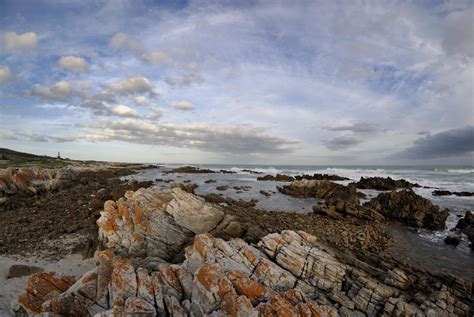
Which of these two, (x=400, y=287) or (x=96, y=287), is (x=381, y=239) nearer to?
(x=400, y=287)

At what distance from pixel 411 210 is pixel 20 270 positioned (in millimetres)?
26990

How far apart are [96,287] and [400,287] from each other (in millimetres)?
9831

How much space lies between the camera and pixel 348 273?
9.04 meters

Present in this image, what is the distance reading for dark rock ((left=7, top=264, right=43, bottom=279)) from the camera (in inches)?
449

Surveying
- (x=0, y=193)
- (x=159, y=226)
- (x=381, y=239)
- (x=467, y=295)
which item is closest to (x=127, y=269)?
(x=159, y=226)

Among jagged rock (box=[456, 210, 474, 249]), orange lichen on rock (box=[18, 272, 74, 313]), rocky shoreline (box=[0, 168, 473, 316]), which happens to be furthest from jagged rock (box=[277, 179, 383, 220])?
orange lichen on rock (box=[18, 272, 74, 313])

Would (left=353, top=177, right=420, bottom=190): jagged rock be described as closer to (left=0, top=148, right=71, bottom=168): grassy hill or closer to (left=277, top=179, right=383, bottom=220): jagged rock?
(left=277, top=179, right=383, bottom=220): jagged rock

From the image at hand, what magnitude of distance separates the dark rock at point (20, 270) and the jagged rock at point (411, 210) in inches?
995

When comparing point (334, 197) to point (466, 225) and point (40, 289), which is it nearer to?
point (466, 225)

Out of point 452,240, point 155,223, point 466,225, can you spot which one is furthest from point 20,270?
point 466,225

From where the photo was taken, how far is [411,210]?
72.8 ft

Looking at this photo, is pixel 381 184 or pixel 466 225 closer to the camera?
pixel 466 225

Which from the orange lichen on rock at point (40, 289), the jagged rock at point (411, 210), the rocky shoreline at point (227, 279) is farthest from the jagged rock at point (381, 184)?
the orange lichen on rock at point (40, 289)

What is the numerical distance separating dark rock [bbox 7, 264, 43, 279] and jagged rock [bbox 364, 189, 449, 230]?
2526cm
